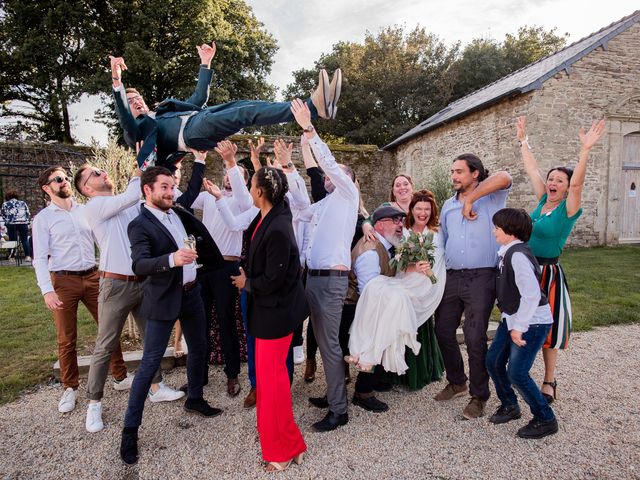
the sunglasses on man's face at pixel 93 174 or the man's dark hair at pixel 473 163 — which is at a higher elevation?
the man's dark hair at pixel 473 163

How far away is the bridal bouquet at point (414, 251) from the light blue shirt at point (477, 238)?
236 millimetres

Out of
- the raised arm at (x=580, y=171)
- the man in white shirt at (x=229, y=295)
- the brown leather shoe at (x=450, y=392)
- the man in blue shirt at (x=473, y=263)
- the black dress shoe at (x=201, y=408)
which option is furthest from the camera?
the man in white shirt at (x=229, y=295)

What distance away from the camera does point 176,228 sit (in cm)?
343

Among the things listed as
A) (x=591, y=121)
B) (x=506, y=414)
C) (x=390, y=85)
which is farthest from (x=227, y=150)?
(x=390, y=85)

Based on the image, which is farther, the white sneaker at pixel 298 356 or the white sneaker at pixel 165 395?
the white sneaker at pixel 298 356

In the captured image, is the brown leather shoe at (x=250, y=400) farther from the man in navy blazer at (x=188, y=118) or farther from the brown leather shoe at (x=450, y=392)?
the man in navy blazer at (x=188, y=118)

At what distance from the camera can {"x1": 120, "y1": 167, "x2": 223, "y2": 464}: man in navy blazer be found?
9.84ft

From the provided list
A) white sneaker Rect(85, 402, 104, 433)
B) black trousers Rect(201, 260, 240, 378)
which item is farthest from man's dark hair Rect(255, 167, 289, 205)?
white sneaker Rect(85, 402, 104, 433)

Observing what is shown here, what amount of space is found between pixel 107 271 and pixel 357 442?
8.32 feet

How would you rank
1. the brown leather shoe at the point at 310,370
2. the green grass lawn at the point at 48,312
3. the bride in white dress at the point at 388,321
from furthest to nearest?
the green grass lawn at the point at 48,312
the brown leather shoe at the point at 310,370
the bride in white dress at the point at 388,321

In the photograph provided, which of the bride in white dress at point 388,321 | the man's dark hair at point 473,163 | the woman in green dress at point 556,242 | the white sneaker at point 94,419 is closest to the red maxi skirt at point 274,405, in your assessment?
the bride in white dress at point 388,321

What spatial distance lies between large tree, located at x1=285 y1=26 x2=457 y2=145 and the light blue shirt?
94.0 ft

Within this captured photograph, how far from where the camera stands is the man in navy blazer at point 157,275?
9.84 ft

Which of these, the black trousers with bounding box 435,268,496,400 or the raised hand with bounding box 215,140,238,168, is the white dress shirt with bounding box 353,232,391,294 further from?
the raised hand with bounding box 215,140,238,168
